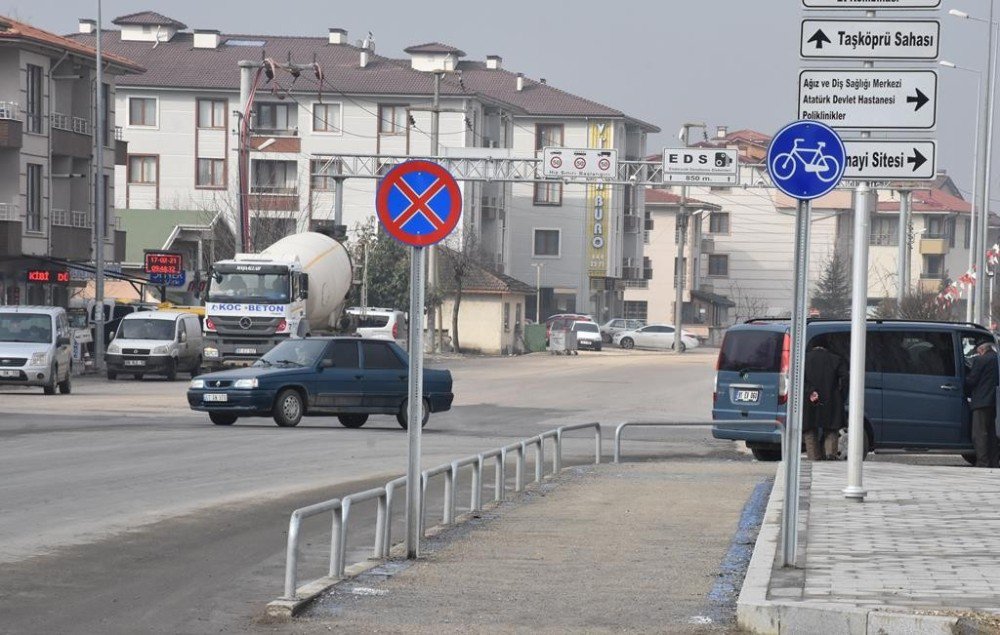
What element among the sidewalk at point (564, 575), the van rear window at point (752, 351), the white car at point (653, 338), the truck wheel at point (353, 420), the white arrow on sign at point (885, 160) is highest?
the white arrow on sign at point (885, 160)

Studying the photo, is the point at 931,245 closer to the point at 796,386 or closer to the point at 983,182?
the point at 983,182

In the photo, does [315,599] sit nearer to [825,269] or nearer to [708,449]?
[708,449]

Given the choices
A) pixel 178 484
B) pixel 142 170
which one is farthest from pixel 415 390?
pixel 142 170

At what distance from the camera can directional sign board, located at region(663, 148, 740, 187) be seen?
2143 inches

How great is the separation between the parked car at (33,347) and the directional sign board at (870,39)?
24956 millimetres

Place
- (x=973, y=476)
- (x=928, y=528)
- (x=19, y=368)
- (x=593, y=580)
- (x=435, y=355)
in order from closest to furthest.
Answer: (x=593, y=580) → (x=928, y=528) → (x=973, y=476) → (x=19, y=368) → (x=435, y=355)

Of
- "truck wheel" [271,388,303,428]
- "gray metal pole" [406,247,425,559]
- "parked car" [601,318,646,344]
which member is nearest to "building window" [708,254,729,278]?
"parked car" [601,318,646,344]

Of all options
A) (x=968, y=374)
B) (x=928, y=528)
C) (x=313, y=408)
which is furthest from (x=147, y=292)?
(x=928, y=528)

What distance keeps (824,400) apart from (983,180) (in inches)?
1060

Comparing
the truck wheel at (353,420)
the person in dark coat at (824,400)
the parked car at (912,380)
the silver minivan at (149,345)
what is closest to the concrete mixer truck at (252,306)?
the silver minivan at (149,345)

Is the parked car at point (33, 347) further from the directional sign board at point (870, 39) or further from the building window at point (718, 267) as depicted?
the building window at point (718, 267)

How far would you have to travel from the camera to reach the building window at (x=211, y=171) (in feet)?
289

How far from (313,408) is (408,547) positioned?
639 inches

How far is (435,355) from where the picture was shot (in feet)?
232
